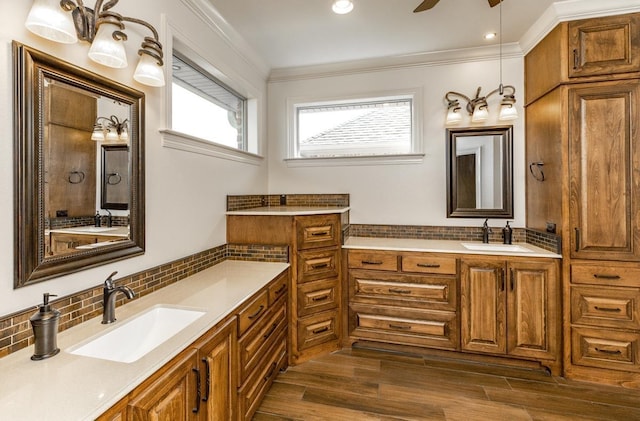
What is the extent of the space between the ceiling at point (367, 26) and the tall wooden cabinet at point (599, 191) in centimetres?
51

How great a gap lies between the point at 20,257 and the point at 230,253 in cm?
146

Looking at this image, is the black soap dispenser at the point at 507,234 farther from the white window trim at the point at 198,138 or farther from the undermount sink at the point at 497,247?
the white window trim at the point at 198,138

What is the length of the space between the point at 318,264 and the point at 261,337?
82 centimetres

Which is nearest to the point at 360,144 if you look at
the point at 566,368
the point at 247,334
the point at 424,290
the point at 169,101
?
the point at 424,290

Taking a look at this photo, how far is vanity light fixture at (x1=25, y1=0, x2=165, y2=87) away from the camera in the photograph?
43.9 inches

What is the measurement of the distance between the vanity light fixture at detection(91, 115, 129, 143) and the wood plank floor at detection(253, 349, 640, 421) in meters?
1.80

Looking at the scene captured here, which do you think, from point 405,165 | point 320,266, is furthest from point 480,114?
point 320,266

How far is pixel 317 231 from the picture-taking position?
2535mm

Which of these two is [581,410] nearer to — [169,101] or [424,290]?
[424,290]

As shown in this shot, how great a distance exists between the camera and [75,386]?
91 cm

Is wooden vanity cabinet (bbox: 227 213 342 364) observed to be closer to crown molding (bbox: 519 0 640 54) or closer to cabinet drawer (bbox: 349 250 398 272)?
cabinet drawer (bbox: 349 250 398 272)

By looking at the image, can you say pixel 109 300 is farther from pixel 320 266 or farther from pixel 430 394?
pixel 430 394

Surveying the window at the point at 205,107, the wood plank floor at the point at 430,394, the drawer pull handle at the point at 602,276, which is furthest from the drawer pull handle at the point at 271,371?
the drawer pull handle at the point at 602,276

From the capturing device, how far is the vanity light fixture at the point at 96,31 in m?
1.11
